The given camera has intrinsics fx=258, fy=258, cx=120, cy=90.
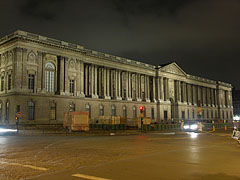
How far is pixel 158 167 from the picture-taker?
1049cm

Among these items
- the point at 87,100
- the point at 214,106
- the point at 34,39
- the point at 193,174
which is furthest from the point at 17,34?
the point at 214,106

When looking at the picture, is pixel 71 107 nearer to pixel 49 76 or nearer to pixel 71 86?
pixel 71 86

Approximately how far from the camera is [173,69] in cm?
8794

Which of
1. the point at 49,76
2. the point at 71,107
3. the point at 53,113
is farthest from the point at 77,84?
the point at 53,113

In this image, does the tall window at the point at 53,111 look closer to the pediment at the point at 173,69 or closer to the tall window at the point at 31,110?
the tall window at the point at 31,110

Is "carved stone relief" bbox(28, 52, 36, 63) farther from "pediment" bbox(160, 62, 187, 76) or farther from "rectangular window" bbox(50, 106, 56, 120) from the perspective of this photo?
"pediment" bbox(160, 62, 187, 76)

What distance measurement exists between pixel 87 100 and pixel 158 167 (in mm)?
49369

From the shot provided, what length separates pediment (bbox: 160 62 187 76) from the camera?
8488cm

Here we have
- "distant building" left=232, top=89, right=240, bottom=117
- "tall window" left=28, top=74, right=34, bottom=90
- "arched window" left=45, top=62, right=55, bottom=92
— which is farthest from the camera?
"distant building" left=232, top=89, right=240, bottom=117

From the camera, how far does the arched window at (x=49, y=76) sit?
168 feet

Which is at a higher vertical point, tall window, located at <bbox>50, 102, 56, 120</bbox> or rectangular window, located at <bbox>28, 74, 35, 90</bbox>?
rectangular window, located at <bbox>28, 74, 35, 90</bbox>

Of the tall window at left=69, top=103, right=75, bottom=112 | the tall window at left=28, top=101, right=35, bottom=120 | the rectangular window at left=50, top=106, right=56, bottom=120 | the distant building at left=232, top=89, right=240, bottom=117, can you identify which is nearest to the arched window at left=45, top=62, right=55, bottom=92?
the rectangular window at left=50, top=106, right=56, bottom=120

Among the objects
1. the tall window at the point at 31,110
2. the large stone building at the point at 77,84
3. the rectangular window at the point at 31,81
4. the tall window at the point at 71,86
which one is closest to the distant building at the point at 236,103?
the large stone building at the point at 77,84

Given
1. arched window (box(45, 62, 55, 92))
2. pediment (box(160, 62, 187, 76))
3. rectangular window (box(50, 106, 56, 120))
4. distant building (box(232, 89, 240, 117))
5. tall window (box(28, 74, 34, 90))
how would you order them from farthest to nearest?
distant building (box(232, 89, 240, 117))
pediment (box(160, 62, 187, 76))
arched window (box(45, 62, 55, 92))
rectangular window (box(50, 106, 56, 120))
tall window (box(28, 74, 34, 90))
